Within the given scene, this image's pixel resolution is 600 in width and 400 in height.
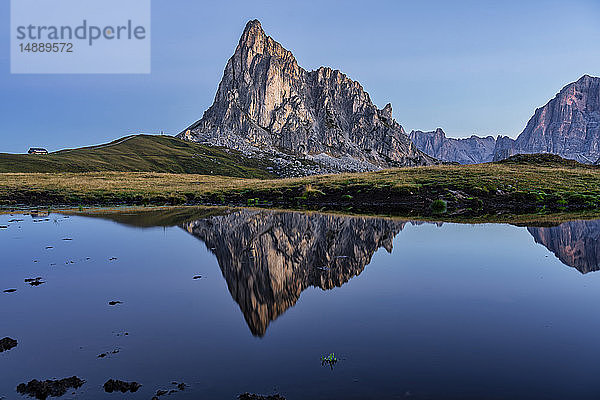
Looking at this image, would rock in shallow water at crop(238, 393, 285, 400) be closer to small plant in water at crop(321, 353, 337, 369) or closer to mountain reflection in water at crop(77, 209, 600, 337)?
small plant in water at crop(321, 353, 337, 369)

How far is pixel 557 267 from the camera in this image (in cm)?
2080

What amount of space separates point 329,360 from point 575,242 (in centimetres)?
2460

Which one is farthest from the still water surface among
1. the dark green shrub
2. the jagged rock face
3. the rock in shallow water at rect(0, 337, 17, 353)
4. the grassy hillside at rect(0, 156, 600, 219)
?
the grassy hillside at rect(0, 156, 600, 219)

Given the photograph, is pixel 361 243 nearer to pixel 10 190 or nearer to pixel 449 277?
pixel 449 277

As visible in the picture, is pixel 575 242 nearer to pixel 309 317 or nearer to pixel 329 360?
pixel 309 317

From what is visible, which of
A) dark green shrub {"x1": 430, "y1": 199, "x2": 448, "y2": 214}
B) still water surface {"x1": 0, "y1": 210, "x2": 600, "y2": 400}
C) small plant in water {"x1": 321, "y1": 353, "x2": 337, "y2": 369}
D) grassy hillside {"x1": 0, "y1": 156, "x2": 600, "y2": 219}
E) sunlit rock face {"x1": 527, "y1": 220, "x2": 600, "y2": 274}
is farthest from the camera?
grassy hillside {"x1": 0, "y1": 156, "x2": 600, "y2": 219}

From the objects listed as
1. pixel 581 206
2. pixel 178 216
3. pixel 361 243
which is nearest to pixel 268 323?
pixel 361 243

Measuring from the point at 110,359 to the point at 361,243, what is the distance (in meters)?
19.1

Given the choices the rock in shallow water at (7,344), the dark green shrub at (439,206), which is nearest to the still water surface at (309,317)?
the rock in shallow water at (7,344)

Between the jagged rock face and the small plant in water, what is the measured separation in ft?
8.25

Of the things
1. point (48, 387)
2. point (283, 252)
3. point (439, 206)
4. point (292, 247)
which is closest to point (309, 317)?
point (48, 387)

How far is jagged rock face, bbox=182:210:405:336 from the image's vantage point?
52.1 ft

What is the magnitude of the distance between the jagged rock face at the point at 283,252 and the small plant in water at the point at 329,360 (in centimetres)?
252

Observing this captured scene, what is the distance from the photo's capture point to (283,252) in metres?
24.1
